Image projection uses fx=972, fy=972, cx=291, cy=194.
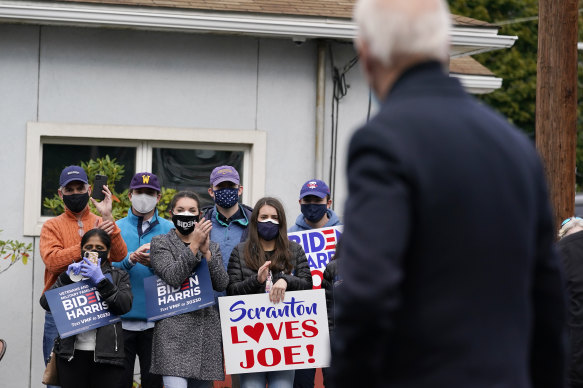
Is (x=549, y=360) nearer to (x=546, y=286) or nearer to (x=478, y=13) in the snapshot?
(x=546, y=286)

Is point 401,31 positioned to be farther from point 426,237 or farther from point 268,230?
point 268,230

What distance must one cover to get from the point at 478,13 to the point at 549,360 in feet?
119

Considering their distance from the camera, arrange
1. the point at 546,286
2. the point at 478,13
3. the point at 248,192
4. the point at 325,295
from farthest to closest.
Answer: the point at 478,13 < the point at 248,192 < the point at 325,295 < the point at 546,286

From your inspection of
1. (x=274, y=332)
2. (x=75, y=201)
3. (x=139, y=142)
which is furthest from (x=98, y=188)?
(x=139, y=142)

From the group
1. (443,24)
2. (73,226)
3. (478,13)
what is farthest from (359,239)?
(478,13)

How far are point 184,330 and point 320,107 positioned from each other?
13.4ft

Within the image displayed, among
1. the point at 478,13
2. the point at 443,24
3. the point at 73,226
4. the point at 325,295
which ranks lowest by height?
the point at 325,295

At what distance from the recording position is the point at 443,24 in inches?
95.6

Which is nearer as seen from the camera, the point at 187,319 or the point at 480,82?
the point at 187,319

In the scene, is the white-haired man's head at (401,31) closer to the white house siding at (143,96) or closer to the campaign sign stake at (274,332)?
the campaign sign stake at (274,332)

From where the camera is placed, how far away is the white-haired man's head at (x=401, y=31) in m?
2.38

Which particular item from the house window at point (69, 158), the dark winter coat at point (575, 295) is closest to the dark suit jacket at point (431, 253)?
the dark winter coat at point (575, 295)

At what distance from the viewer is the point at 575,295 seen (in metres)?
5.80

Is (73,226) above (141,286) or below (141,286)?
above
